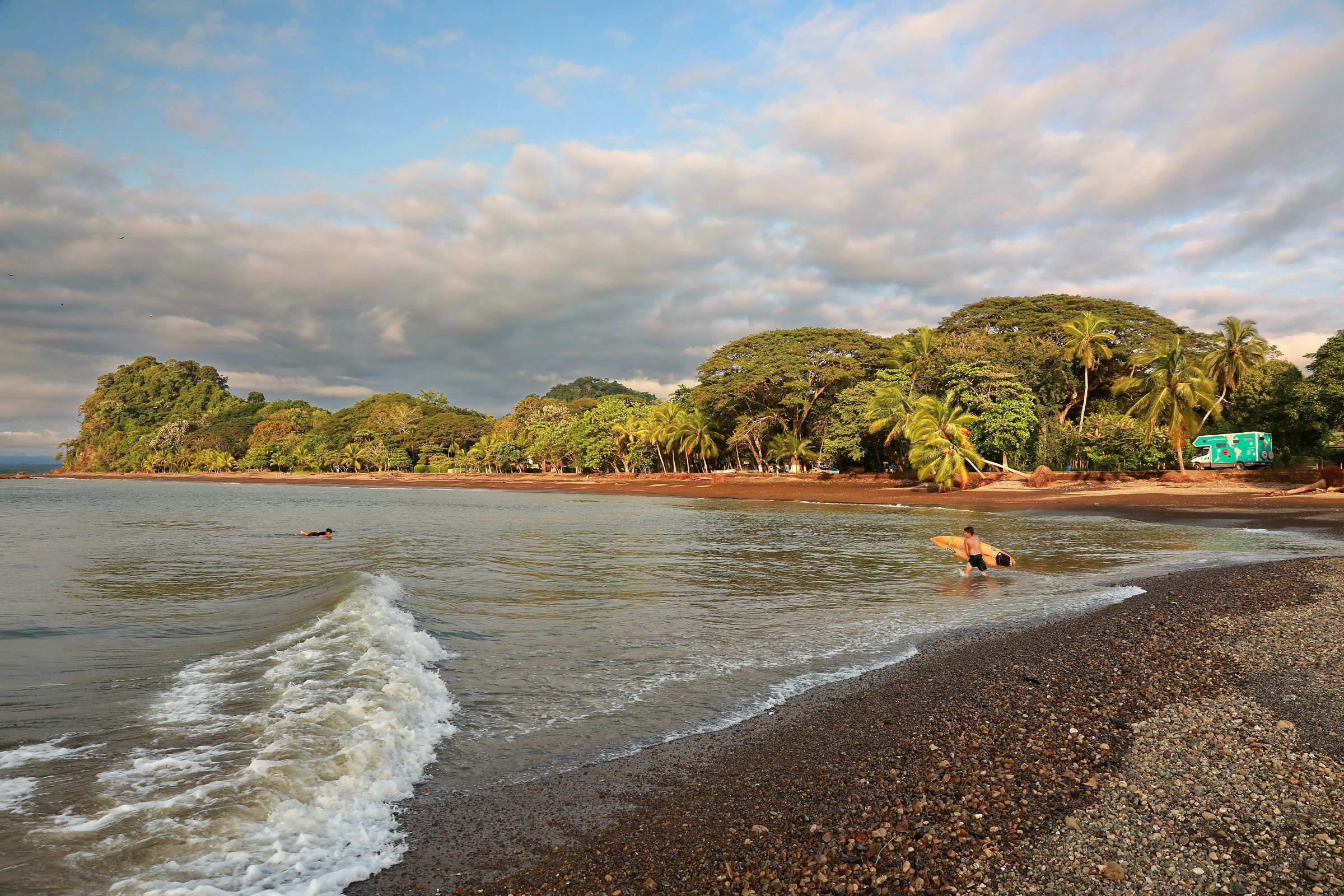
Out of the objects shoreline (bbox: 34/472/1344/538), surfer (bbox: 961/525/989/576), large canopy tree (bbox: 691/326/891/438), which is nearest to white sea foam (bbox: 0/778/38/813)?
surfer (bbox: 961/525/989/576)

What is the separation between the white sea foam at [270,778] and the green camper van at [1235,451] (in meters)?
48.7

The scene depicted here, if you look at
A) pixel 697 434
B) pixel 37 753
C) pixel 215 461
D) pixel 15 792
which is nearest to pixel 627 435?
pixel 697 434

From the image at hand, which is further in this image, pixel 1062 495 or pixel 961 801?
pixel 1062 495

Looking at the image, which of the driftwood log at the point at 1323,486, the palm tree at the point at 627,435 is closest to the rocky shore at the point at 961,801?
the driftwood log at the point at 1323,486

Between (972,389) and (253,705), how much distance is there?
45.0 meters

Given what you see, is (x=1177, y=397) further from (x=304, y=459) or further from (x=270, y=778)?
(x=304, y=459)

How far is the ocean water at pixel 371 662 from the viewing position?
435 centimetres

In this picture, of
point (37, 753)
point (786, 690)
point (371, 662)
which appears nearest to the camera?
point (37, 753)

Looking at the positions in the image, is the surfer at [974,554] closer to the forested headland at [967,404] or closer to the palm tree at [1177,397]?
the forested headland at [967,404]

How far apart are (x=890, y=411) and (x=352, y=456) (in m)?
93.8

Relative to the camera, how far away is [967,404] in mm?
44000

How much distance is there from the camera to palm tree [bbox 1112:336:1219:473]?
37.3 meters

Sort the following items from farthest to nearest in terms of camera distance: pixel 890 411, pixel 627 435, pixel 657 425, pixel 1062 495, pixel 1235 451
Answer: pixel 627 435, pixel 657 425, pixel 890 411, pixel 1235 451, pixel 1062 495

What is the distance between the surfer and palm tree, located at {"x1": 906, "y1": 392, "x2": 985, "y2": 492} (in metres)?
28.0
